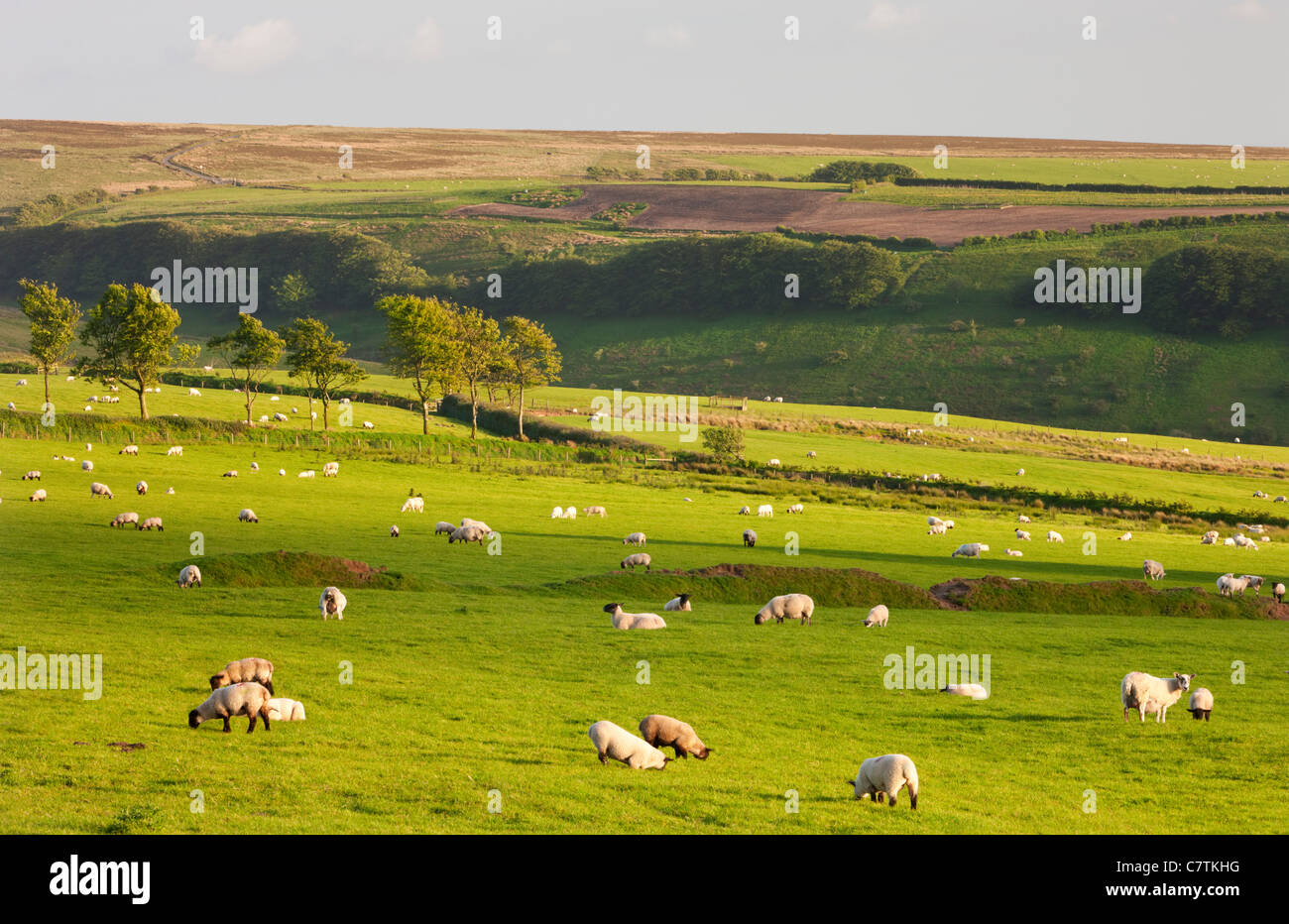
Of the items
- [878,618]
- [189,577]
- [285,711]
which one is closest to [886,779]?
[285,711]

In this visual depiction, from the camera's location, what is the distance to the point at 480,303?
178 meters

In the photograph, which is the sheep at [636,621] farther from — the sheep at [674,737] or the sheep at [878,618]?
the sheep at [674,737]

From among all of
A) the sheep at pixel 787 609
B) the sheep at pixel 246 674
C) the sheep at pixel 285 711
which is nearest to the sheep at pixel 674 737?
the sheep at pixel 285 711

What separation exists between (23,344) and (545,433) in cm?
7922

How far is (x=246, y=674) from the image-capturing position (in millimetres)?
21156

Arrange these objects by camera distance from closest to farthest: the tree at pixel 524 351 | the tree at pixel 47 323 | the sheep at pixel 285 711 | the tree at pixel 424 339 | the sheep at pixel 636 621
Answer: the sheep at pixel 285 711
the sheep at pixel 636 621
the tree at pixel 47 323
the tree at pixel 424 339
the tree at pixel 524 351

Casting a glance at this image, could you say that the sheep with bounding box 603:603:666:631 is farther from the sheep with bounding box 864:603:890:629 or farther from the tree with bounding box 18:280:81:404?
the tree with bounding box 18:280:81:404

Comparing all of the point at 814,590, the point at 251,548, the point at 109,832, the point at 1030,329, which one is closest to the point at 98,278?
the point at 1030,329

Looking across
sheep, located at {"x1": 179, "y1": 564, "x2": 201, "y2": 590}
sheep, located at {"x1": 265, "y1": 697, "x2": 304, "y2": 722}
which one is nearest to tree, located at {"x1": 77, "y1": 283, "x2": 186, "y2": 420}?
sheep, located at {"x1": 179, "y1": 564, "x2": 201, "y2": 590}

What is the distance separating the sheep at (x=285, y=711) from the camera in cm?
1975

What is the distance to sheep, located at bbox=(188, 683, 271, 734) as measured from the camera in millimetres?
19109

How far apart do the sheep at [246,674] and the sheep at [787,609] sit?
15.3 metres

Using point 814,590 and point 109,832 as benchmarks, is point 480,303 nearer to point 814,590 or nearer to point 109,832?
point 814,590
